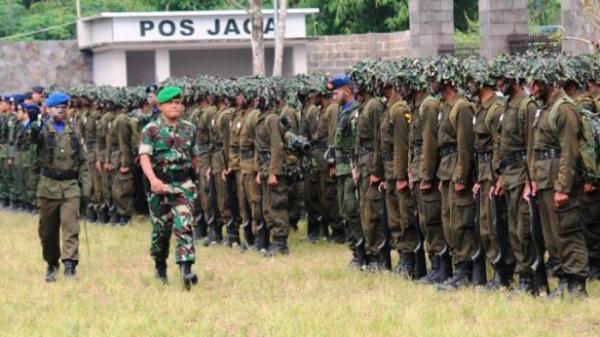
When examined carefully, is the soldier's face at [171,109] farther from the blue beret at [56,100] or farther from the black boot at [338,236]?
the black boot at [338,236]

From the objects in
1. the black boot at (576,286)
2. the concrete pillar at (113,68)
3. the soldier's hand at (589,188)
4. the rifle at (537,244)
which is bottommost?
the black boot at (576,286)

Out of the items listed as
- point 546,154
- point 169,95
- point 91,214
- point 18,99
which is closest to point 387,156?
point 169,95

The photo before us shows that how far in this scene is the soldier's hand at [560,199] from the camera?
477 inches

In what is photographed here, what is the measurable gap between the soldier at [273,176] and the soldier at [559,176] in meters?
5.79

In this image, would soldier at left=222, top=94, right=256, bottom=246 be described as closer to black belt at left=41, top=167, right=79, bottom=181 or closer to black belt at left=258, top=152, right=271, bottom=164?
black belt at left=258, top=152, right=271, bottom=164

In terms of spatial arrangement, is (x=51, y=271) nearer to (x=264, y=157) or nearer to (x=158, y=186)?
(x=158, y=186)

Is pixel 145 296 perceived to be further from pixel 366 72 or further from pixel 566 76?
pixel 566 76

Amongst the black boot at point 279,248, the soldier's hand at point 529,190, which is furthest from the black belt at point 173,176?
the black boot at point 279,248

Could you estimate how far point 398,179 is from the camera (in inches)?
567

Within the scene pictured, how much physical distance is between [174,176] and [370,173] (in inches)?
82.8

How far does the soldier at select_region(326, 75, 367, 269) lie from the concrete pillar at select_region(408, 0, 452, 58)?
44.6 ft

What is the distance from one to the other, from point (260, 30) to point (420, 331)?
20831 mm

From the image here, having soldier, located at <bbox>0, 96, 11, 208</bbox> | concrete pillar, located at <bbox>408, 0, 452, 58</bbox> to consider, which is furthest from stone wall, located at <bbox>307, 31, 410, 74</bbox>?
soldier, located at <bbox>0, 96, 11, 208</bbox>

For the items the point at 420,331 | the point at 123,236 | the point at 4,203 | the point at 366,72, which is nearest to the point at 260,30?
the point at 4,203
